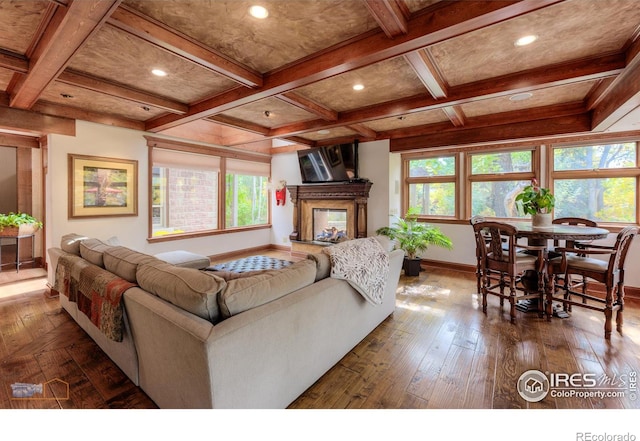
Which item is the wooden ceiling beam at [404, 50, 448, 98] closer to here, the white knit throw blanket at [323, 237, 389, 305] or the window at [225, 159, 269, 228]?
the white knit throw blanket at [323, 237, 389, 305]

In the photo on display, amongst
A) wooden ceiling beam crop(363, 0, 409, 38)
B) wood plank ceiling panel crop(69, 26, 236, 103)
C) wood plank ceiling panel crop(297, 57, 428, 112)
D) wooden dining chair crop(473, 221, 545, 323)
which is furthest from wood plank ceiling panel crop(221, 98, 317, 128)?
wooden dining chair crop(473, 221, 545, 323)

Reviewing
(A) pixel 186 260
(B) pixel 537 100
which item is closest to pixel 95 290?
(A) pixel 186 260

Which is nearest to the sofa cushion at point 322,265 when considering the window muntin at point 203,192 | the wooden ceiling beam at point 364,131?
the wooden ceiling beam at point 364,131

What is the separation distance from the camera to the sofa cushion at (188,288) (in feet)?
4.37

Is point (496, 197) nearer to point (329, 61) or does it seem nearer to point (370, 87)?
point (370, 87)

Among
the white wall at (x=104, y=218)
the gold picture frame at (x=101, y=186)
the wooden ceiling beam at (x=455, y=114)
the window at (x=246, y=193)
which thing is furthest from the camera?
the window at (x=246, y=193)

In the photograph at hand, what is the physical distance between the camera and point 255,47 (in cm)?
223

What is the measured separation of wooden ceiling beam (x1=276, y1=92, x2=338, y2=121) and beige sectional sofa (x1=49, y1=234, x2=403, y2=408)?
2.02 meters

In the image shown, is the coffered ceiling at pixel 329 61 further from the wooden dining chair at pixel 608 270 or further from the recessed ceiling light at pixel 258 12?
the wooden dining chair at pixel 608 270

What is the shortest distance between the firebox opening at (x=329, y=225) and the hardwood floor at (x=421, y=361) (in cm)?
260

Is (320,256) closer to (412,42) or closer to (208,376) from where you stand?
(208,376)

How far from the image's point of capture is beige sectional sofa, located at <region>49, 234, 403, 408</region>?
1.25 m

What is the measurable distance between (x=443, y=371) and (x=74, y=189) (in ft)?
15.8

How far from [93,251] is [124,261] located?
2.19 feet
